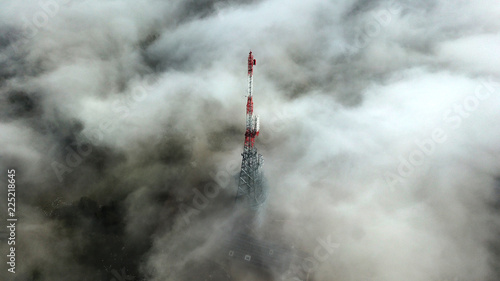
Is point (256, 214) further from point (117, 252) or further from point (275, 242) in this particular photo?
point (117, 252)

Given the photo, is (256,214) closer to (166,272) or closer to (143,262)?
(166,272)

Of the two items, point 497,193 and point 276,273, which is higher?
point 497,193

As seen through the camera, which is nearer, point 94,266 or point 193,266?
point 193,266

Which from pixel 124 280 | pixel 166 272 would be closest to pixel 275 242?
pixel 166 272

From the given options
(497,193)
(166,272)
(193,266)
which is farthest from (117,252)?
(497,193)

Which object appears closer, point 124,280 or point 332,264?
point 332,264

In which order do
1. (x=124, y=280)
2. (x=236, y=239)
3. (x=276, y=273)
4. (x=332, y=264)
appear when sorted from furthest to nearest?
(x=124, y=280) < (x=236, y=239) < (x=332, y=264) < (x=276, y=273)

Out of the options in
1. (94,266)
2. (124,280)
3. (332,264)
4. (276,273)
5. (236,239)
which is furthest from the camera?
(94,266)

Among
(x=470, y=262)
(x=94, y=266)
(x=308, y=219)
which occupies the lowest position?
(x=470, y=262)

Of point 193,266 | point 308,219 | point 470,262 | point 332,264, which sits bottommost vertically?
point 470,262
